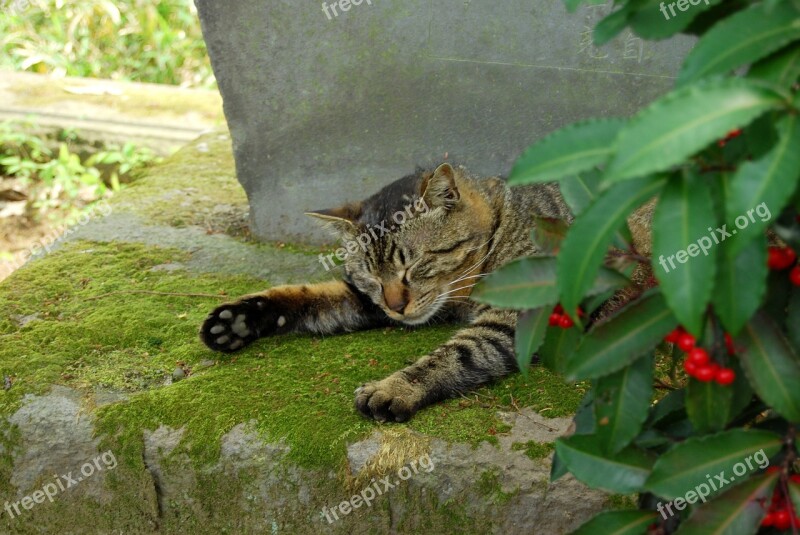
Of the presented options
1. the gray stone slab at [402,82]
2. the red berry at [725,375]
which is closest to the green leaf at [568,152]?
the red berry at [725,375]

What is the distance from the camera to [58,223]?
596cm

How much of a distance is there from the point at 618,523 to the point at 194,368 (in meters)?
1.91

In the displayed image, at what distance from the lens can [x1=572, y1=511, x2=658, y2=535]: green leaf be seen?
1.60m

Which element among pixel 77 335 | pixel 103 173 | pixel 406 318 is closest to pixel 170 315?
pixel 77 335

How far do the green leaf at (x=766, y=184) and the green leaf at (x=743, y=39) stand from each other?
0.12 m

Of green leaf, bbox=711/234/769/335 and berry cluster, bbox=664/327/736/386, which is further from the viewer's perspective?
berry cluster, bbox=664/327/736/386

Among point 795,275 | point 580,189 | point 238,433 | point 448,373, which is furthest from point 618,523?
point 238,433

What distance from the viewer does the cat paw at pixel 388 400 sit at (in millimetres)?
2688

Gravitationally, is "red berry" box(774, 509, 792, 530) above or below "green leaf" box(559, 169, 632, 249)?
below

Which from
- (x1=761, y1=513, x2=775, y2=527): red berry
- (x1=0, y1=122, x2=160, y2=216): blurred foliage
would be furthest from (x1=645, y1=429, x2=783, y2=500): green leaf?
(x1=0, y1=122, x2=160, y2=216): blurred foliage

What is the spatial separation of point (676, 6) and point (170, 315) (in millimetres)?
2571

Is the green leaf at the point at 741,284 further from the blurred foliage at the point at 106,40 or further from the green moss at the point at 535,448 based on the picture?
the blurred foliage at the point at 106,40

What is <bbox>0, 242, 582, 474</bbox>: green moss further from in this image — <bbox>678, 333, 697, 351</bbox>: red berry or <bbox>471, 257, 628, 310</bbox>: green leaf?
<bbox>678, 333, 697, 351</bbox>: red berry

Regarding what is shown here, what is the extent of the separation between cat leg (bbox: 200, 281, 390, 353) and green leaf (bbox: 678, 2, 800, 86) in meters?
2.25
